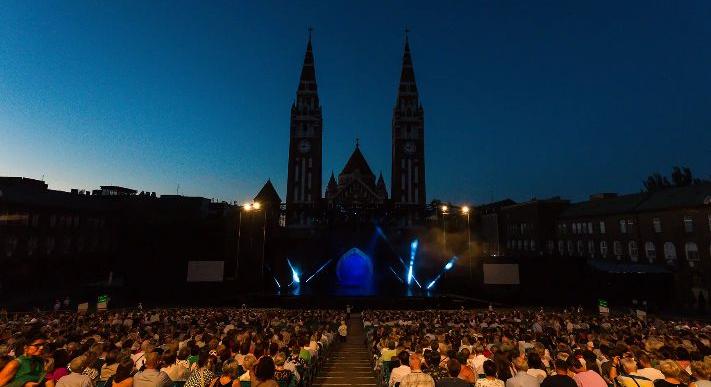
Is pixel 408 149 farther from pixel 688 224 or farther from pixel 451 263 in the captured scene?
pixel 688 224

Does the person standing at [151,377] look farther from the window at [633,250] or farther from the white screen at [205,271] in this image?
the window at [633,250]

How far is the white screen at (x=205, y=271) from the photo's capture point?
29.9m

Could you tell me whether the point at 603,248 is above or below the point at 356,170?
below

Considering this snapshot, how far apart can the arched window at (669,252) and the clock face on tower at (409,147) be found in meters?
41.2

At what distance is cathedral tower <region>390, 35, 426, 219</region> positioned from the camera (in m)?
64.9

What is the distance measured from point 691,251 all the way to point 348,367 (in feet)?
112

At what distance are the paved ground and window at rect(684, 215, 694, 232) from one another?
31724 millimetres

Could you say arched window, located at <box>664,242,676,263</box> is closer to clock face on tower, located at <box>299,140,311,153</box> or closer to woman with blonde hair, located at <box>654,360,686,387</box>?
woman with blonde hair, located at <box>654,360,686,387</box>

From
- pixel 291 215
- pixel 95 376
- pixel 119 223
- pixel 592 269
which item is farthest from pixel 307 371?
pixel 291 215

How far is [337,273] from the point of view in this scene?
39.9 meters

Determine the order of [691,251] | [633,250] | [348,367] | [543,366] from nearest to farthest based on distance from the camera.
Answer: [543,366] < [348,367] < [691,251] < [633,250]

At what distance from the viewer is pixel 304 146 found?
64812mm

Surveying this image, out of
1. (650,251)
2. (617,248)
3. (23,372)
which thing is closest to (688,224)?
(650,251)

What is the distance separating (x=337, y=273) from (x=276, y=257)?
23.7ft
